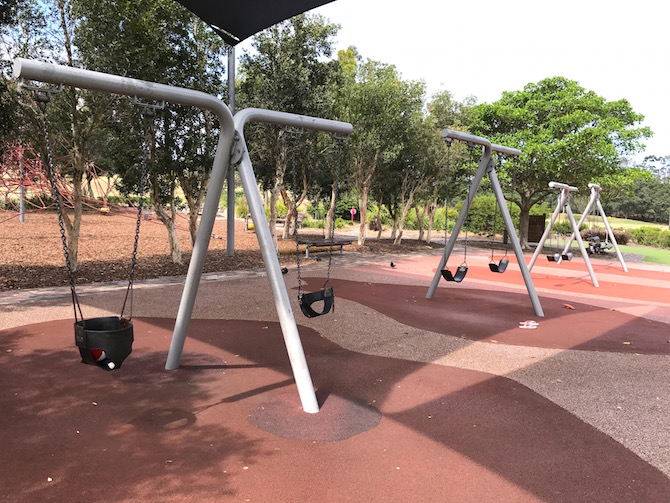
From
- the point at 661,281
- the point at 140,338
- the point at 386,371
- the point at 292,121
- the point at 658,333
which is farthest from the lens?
the point at 661,281

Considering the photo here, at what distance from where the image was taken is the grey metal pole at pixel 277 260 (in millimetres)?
4012

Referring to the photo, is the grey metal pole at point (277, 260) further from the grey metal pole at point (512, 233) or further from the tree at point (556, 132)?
the tree at point (556, 132)

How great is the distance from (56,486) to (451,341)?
4.75m

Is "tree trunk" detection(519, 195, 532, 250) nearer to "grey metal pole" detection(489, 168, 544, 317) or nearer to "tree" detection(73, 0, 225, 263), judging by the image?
"grey metal pole" detection(489, 168, 544, 317)

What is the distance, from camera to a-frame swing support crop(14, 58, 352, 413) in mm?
3343

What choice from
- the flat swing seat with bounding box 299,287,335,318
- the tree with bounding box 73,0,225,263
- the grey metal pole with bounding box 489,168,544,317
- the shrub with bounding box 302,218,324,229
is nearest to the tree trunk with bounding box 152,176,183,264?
the tree with bounding box 73,0,225,263

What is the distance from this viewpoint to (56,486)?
2830 mm

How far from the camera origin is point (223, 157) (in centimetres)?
442

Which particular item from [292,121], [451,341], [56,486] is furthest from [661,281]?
[56,486]

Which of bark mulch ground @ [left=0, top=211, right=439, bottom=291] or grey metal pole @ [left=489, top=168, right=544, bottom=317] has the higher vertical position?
grey metal pole @ [left=489, top=168, right=544, bottom=317]

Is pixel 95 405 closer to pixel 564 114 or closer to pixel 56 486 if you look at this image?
pixel 56 486

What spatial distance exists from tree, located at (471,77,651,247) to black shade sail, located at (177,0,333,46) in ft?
45.7

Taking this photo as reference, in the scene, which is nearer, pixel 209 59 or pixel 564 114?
pixel 209 59

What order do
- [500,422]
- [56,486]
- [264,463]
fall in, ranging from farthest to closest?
[500,422] < [264,463] < [56,486]
